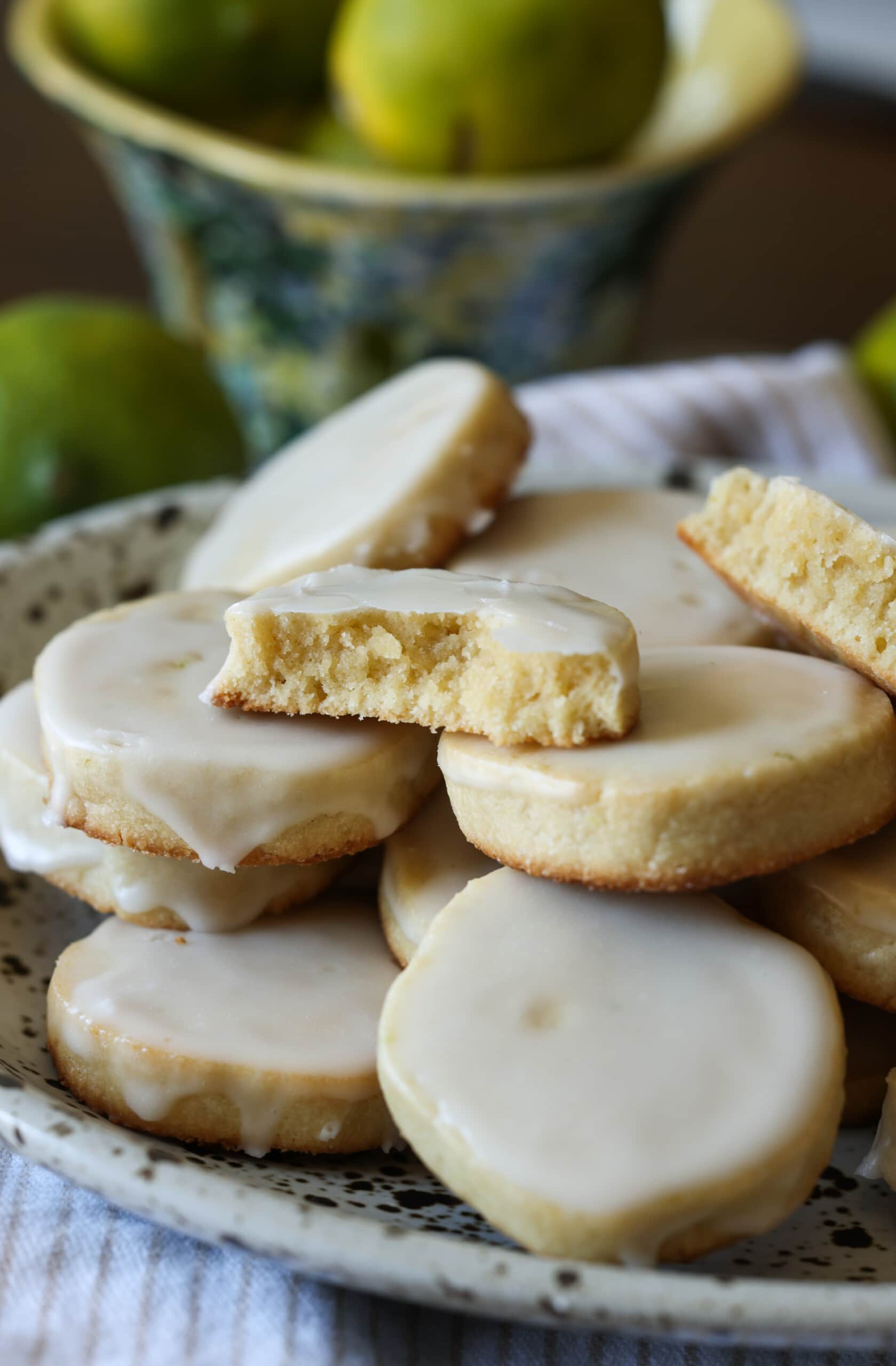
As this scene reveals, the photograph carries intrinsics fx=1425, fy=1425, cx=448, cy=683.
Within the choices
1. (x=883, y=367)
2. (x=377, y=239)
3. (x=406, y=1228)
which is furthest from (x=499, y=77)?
(x=406, y=1228)

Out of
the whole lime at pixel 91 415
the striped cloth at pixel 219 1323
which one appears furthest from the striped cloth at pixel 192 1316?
the whole lime at pixel 91 415

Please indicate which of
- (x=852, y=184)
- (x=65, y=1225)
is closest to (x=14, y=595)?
(x=65, y=1225)

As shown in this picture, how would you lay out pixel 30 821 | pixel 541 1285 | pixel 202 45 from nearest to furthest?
pixel 541 1285 < pixel 30 821 < pixel 202 45

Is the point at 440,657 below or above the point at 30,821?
above

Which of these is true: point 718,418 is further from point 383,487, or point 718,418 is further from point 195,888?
point 195,888

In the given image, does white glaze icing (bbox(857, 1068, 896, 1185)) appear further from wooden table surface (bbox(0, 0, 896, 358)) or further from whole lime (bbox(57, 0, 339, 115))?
wooden table surface (bbox(0, 0, 896, 358))

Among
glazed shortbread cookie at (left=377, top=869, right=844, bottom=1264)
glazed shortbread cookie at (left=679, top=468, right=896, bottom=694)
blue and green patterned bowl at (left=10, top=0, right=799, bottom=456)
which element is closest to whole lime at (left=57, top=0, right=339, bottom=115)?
blue and green patterned bowl at (left=10, top=0, right=799, bottom=456)

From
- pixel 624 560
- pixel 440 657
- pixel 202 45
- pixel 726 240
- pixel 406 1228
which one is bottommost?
pixel 726 240
